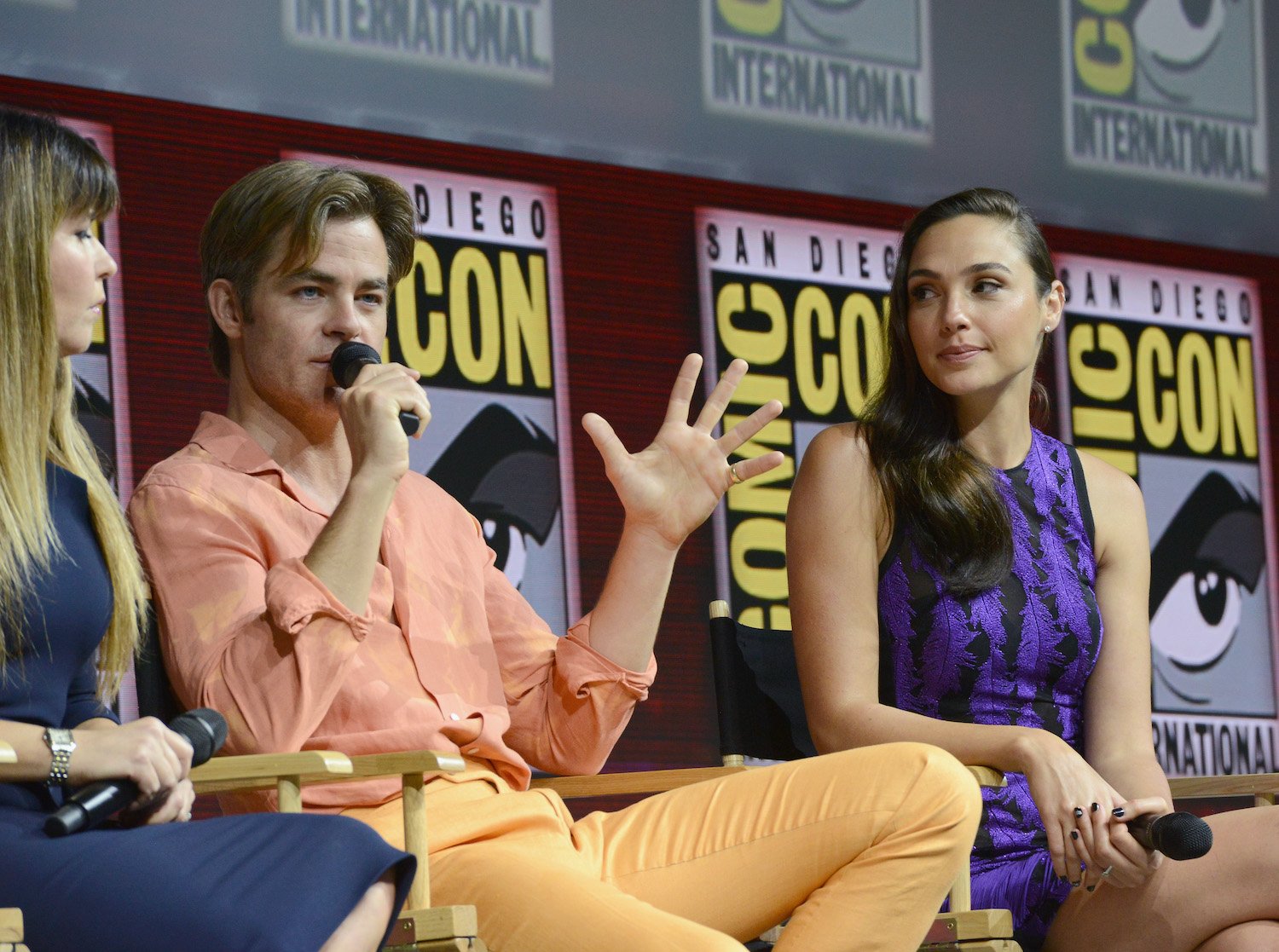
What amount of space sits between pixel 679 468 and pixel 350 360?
452 mm

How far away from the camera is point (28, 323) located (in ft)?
6.72

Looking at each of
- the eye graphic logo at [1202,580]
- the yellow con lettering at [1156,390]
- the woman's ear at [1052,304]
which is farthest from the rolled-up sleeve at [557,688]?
the yellow con lettering at [1156,390]

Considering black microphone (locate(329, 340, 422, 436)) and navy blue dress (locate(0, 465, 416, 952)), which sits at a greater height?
black microphone (locate(329, 340, 422, 436))

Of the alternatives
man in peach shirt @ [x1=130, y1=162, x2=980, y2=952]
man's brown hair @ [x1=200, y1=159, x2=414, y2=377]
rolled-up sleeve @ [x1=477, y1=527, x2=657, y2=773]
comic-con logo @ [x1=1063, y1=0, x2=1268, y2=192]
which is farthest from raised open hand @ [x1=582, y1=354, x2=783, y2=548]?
comic-con logo @ [x1=1063, y1=0, x2=1268, y2=192]

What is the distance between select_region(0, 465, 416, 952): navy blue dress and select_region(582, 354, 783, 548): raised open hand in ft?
2.41

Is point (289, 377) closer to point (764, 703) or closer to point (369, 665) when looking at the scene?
point (369, 665)

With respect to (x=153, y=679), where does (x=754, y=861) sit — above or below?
below

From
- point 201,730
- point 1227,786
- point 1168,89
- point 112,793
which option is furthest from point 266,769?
point 1168,89

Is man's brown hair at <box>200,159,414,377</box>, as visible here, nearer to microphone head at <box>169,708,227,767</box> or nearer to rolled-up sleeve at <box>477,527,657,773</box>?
rolled-up sleeve at <box>477,527,657,773</box>

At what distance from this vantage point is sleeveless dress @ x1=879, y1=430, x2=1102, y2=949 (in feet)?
8.79

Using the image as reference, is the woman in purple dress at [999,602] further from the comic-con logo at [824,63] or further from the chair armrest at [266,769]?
the comic-con logo at [824,63]

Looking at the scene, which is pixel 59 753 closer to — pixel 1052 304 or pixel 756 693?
pixel 756 693

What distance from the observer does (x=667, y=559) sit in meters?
2.52

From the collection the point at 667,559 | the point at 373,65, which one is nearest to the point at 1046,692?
the point at 667,559
